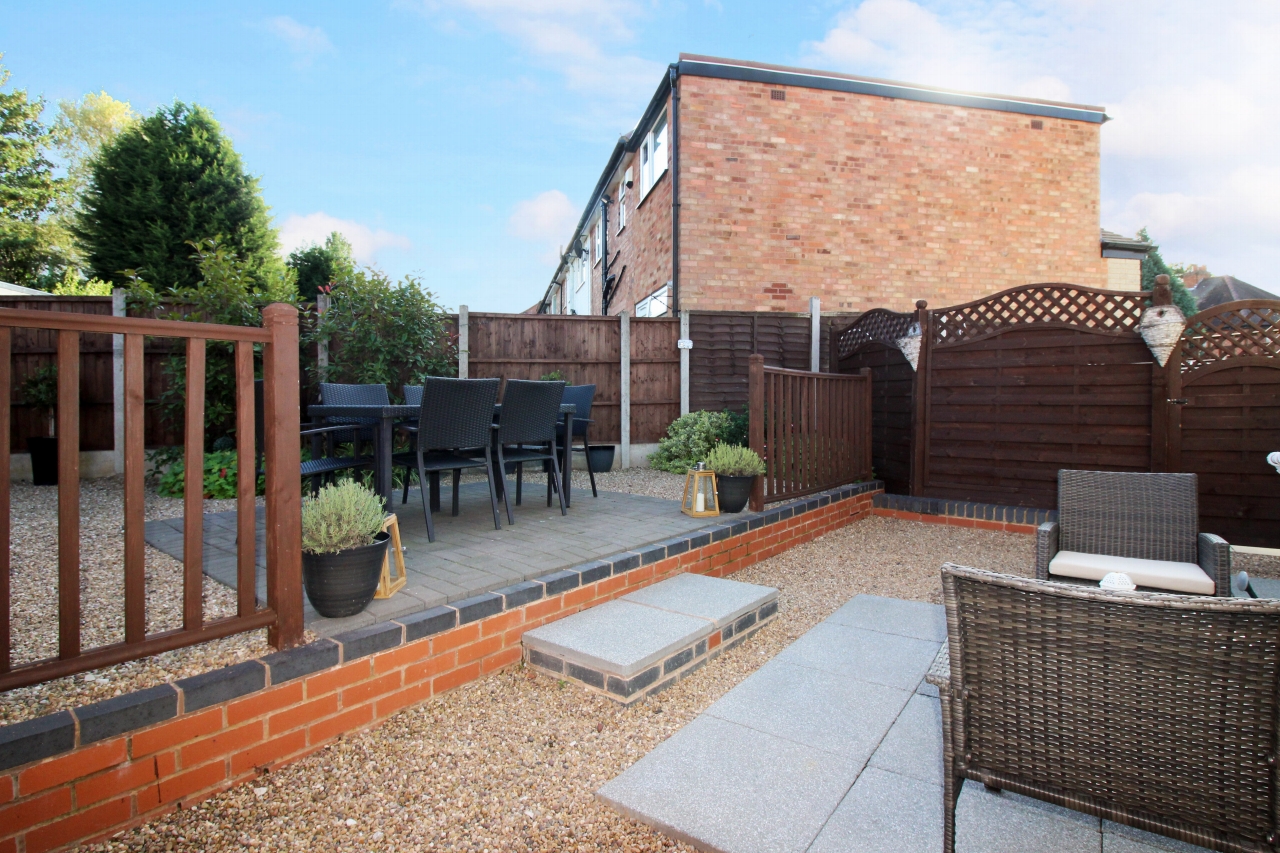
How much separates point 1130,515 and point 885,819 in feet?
7.97

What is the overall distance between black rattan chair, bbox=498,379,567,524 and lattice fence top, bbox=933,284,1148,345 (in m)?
3.53

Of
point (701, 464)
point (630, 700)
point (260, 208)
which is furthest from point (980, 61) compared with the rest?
point (260, 208)

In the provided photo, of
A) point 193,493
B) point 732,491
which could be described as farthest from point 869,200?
point 193,493

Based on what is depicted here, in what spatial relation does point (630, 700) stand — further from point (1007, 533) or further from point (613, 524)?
point (1007, 533)

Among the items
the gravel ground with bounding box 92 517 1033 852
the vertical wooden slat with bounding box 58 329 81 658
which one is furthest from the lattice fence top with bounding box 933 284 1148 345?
the vertical wooden slat with bounding box 58 329 81 658

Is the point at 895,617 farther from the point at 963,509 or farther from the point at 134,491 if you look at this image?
the point at 134,491

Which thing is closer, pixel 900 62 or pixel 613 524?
pixel 613 524

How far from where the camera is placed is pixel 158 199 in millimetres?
10602

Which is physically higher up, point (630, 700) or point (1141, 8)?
point (1141, 8)

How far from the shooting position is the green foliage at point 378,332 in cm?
599

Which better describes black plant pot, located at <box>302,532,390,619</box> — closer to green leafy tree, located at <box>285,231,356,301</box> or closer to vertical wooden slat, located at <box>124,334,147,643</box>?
vertical wooden slat, located at <box>124,334,147,643</box>

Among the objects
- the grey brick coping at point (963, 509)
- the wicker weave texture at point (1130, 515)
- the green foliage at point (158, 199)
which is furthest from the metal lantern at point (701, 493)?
the green foliage at point (158, 199)

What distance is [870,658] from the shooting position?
8.39 ft

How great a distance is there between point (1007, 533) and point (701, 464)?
2711 millimetres
